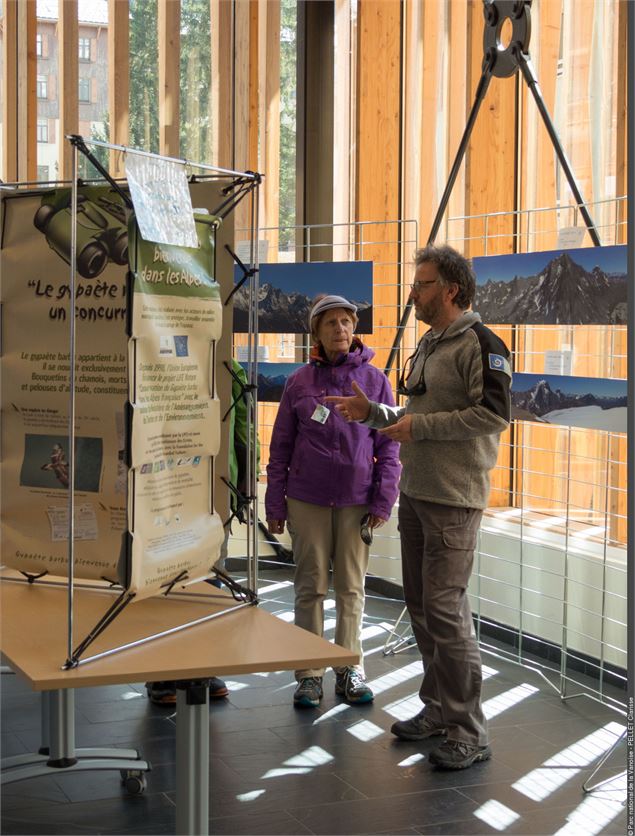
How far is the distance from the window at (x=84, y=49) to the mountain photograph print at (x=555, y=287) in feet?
8.34

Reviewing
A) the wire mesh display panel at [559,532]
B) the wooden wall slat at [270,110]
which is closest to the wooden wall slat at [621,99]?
the wire mesh display panel at [559,532]

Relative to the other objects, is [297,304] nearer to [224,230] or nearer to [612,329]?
[612,329]

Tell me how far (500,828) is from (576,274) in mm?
1890

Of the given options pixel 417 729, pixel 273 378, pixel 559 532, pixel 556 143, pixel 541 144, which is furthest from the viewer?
pixel 273 378

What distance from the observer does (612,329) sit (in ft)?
13.6

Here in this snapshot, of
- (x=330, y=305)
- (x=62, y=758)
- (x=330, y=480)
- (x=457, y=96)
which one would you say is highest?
(x=457, y=96)

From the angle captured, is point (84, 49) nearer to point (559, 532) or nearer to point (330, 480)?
point (330, 480)

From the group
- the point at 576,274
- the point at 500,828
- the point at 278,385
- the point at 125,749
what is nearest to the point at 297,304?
the point at 278,385

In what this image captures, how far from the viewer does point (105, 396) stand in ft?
7.79

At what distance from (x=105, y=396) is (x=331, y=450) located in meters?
1.54

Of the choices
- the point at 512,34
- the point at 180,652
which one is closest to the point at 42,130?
the point at 512,34

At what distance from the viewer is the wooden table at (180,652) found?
1.99 m

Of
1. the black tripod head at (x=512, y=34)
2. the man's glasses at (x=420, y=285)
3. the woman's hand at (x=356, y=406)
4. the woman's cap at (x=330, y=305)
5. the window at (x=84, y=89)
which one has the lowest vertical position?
the woman's hand at (x=356, y=406)

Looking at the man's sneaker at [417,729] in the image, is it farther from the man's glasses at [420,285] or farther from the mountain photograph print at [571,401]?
the man's glasses at [420,285]
